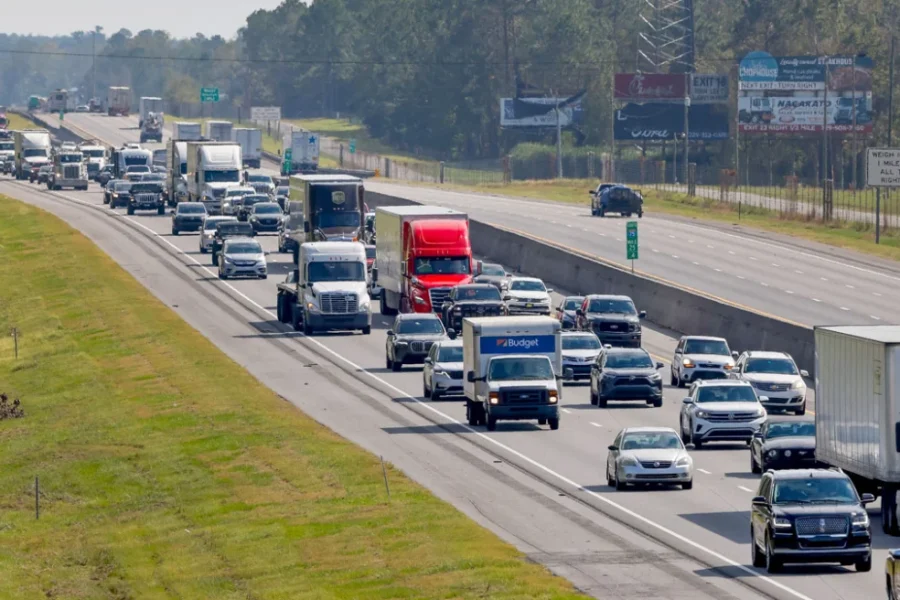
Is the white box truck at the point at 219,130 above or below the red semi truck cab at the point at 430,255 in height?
above

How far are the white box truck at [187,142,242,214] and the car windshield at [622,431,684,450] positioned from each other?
68773 millimetres

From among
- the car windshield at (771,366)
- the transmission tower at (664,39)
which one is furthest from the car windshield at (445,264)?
the transmission tower at (664,39)

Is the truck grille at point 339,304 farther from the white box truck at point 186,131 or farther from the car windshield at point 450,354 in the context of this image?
the white box truck at point 186,131

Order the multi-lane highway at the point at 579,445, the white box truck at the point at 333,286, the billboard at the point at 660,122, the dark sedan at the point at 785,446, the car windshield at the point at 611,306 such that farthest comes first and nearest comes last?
the billboard at the point at 660,122 < the white box truck at the point at 333,286 < the car windshield at the point at 611,306 < the dark sedan at the point at 785,446 < the multi-lane highway at the point at 579,445

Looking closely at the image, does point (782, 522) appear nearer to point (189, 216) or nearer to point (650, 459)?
point (650, 459)

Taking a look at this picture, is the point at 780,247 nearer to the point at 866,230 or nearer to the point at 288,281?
the point at 866,230

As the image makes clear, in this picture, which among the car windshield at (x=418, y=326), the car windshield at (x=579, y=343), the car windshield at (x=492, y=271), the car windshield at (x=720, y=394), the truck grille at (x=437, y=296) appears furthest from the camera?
the car windshield at (x=492, y=271)

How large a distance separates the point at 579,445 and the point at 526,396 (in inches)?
91.4

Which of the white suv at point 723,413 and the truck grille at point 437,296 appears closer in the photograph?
the white suv at point 723,413

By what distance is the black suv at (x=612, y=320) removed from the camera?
57.7 meters

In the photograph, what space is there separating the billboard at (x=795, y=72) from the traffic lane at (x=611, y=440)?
7985cm

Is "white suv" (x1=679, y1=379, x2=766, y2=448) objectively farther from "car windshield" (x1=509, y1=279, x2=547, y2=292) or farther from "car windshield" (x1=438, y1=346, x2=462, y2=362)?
"car windshield" (x1=509, y1=279, x2=547, y2=292)

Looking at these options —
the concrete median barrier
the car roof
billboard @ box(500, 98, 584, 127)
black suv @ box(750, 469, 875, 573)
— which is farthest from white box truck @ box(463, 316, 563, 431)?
billboard @ box(500, 98, 584, 127)

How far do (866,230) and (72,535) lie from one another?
2697 inches
